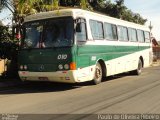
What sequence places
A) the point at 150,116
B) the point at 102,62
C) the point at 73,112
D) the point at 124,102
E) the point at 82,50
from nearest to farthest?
the point at 150,116 → the point at 73,112 → the point at 124,102 → the point at 82,50 → the point at 102,62

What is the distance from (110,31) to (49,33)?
168 inches

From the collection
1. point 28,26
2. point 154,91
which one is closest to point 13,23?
point 28,26

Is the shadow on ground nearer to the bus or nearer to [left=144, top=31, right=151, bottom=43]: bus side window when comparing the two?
the bus

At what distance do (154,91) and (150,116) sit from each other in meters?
5.07

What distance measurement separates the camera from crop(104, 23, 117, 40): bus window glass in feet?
59.3

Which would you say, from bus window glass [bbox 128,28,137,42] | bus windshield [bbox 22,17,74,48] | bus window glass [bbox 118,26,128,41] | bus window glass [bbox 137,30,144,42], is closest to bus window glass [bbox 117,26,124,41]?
bus window glass [bbox 118,26,128,41]

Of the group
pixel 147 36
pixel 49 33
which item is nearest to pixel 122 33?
pixel 147 36

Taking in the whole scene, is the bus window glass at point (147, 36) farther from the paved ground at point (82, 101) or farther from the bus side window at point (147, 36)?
the paved ground at point (82, 101)

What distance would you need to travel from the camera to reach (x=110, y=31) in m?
18.6

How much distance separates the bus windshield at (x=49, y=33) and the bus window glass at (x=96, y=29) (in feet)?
5.62

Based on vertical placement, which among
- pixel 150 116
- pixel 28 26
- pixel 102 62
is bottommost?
pixel 150 116

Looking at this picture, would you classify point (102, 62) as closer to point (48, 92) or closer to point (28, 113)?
point (48, 92)

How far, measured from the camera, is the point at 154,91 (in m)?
14.3

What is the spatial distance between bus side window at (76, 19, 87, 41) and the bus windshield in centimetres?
27
